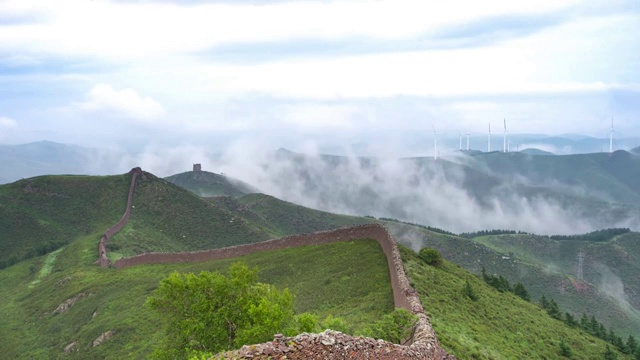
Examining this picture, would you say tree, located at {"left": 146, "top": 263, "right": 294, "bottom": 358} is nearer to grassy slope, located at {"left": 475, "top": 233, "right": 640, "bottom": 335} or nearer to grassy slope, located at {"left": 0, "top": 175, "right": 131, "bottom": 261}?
grassy slope, located at {"left": 0, "top": 175, "right": 131, "bottom": 261}

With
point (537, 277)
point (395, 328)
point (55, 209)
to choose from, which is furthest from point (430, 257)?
point (537, 277)

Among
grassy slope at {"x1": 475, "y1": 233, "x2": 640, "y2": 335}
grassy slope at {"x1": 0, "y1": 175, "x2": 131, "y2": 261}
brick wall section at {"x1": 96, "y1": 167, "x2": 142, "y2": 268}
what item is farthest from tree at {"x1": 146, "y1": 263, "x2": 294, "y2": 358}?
grassy slope at {"x1": 475, "y1": 233, "x2": 640, "y2": 335}

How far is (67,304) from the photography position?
69750 mm

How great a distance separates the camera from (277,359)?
16.0 meters

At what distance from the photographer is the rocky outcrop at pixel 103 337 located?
54500mm

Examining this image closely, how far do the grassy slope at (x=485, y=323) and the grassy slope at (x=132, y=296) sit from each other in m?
3.36

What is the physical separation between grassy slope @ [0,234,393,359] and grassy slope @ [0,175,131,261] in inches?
1186

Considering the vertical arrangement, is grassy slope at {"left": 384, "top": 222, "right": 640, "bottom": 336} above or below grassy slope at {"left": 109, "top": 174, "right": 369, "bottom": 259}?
below

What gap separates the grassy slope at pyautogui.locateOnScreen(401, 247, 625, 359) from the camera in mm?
34556

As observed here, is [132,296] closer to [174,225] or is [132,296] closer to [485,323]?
[485,323]

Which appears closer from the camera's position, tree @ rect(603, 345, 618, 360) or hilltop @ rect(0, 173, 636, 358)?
hilltop @ rect(0, 173, 636, 358)

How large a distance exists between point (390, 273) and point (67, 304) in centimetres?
4185

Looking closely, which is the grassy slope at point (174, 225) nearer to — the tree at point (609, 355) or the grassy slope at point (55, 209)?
the grassy slope at point (55, 209)

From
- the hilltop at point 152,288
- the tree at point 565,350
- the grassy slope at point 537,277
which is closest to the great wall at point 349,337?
the hilltop at point 152,288
